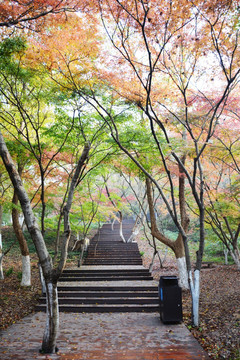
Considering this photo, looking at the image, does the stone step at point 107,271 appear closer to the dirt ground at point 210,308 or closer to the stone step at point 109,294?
the dirt ground at point 210,308

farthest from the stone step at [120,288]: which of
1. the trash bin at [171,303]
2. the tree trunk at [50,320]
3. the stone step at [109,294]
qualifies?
the tree trunk at [50,320]

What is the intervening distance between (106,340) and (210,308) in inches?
118

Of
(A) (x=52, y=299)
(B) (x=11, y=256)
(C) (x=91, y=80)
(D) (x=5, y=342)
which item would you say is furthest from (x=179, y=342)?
(B) (x=11, y=256)

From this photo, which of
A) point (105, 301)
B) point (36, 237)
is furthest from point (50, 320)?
point (105, 301)

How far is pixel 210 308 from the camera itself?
6559 mm

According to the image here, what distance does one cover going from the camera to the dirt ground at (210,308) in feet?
14.7

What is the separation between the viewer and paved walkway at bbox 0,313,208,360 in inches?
164

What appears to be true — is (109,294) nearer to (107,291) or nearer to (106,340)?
(107,291)

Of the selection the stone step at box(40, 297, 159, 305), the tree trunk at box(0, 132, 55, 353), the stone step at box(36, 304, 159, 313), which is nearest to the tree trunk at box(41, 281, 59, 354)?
the tree trunk at box(0, 132, 55, 353)

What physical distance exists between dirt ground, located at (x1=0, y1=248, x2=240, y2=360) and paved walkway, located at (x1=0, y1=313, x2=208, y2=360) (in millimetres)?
323

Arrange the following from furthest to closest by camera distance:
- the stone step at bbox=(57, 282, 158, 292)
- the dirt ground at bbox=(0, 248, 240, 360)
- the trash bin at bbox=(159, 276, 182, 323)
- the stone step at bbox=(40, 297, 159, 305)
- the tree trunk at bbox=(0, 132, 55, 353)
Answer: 1. the stone step at bbox=(57, 282, 158, 292)
2. the stone step at bbox=(40, 297, 159, 305)
3. the trash bin at bbox=(159, 276, 182, 323)
4. the dirt ground at bbox=(0, 248, 240, 360)
5. the tree trunk at bbox=(0, 132, 55, 353)

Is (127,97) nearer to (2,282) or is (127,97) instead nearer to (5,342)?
(5,342)

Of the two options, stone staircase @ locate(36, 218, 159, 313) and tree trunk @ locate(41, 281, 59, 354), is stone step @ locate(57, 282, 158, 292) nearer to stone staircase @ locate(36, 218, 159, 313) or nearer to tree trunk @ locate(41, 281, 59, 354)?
stone staircase @ locate(36, 218, 159, 313)

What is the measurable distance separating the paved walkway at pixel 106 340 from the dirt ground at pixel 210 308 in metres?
0.32
